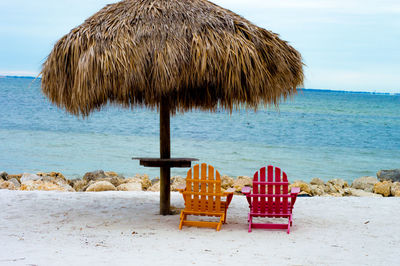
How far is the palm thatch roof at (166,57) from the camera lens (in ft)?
17.3

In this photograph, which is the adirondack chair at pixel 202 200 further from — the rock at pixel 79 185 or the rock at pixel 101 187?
the rock at pixel 79 185

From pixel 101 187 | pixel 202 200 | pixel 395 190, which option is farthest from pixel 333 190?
pixel 202 200

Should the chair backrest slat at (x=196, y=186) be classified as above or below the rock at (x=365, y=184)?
above

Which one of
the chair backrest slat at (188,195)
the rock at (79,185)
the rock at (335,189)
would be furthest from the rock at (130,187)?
the rock at (335,189)

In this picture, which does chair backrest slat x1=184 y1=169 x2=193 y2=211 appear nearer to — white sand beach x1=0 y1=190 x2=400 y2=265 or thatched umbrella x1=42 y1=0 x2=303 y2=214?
white sand beach x1=0 y1=190 x2=400 y2=265

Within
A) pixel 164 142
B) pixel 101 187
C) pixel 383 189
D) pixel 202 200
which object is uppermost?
pixel 164 142

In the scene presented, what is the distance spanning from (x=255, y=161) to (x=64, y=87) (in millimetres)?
12517

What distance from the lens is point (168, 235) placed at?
5.27 m

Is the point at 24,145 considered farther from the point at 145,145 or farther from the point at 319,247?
the point at 319,247

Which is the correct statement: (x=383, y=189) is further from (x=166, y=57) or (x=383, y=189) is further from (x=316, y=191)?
(x=166, y=57)

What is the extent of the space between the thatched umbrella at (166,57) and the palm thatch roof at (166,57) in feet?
0.04

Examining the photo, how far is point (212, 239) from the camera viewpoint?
5.15 m

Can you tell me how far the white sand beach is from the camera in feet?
Answer: 14.3

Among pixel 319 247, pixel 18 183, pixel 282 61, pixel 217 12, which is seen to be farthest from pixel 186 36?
pixel 18 183
